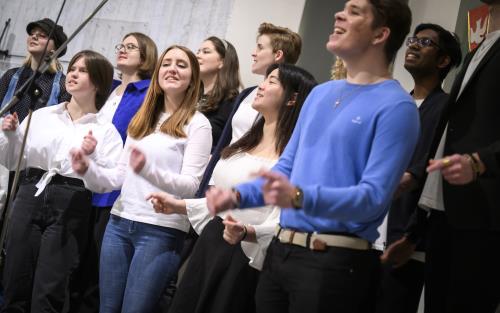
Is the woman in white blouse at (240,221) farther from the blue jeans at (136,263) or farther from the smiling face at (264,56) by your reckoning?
the smiling face at (264,56)

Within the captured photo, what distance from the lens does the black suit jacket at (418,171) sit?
6.96ft

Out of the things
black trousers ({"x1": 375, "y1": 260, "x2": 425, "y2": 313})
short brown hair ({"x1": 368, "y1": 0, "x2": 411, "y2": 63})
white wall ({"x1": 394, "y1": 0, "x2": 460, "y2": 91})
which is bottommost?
black trousers ({"x1": 375, "y1": 260, "x2": 425, "y2": 313})

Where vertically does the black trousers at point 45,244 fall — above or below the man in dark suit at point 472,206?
below

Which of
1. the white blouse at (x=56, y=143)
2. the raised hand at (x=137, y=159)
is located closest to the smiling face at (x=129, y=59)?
the white blouse at (x=56, y=143)

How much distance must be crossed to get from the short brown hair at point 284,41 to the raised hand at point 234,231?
167 cm

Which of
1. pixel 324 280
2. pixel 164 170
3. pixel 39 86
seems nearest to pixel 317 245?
pixel 324 280

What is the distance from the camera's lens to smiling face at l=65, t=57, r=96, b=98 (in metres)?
3.41

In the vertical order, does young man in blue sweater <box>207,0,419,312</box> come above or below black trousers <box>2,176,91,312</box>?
above

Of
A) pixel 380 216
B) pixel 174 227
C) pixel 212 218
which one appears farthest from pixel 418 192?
pixel 174 227

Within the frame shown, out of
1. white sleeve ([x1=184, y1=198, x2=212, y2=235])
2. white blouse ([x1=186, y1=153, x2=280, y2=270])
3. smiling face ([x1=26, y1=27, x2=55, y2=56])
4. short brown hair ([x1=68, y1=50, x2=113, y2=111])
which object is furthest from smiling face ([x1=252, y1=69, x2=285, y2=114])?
smiling face ([x1=26, y1=27, x2=55, y2=56])

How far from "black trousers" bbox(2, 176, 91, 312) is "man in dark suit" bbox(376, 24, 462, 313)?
1.59m

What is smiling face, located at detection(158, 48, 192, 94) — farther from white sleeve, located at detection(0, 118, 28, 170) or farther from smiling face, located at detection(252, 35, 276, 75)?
white sleeve, located at detection(0, 118, 28, 170)

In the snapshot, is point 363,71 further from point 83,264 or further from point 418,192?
point 83,264

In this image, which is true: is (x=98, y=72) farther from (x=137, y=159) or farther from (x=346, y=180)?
(x=346, y=180)
